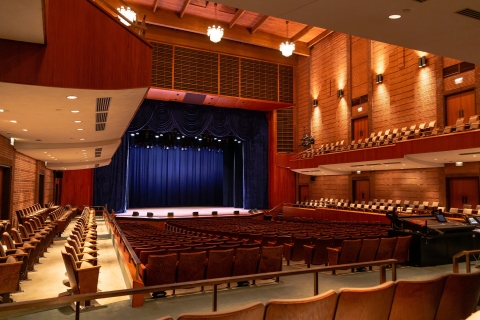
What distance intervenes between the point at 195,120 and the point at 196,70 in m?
3.19

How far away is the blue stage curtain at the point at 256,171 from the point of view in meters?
23.2

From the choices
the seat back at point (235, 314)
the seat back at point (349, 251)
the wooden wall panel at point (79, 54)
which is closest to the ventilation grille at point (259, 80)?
the wooden wall panel at point (79, 54)

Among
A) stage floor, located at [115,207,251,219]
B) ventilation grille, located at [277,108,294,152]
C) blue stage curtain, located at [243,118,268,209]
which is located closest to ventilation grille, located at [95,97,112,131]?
stage floor, located at [115,207,251,219]

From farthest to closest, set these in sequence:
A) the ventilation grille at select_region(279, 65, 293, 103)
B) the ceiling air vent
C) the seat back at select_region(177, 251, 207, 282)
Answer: the ventilation grille at select_region(279, 65, 293, 103) → the seat back at select_region(177, 251, 207, 282) → the ceiling air vent

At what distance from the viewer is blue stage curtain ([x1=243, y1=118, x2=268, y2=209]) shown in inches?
912

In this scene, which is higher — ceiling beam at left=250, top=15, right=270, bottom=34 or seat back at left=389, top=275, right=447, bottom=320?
ceiling beam at left=250, top=15, right=270, bottom=34

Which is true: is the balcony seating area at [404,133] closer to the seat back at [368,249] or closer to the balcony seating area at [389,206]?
the balcony seating area at [389,206]

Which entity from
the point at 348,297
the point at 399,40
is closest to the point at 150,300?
the point at 348,297

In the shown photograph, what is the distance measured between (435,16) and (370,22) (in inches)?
23.5

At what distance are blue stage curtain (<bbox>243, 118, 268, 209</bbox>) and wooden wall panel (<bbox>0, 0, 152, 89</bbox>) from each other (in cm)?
1790

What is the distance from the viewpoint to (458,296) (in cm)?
312

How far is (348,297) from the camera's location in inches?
105

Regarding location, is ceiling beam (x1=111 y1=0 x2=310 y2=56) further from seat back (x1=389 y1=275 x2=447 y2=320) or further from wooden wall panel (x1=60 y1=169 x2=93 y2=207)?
seat back (x1=389 y1=275 x2=447 y2=320)

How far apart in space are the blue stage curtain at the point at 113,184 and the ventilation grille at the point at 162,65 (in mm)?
4146
